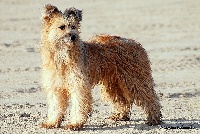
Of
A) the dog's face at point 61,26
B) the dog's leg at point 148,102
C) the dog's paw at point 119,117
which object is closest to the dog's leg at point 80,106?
the dog's face at point 61,26

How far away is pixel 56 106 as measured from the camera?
975cm

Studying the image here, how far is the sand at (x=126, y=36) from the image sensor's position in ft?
34.3


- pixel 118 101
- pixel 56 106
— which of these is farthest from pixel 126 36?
pixel 56 106

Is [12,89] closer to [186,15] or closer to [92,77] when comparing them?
[92,77]

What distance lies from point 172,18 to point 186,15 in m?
0.81

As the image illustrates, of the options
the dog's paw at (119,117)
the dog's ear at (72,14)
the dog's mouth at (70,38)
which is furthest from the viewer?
the dog's paw at (119,117)

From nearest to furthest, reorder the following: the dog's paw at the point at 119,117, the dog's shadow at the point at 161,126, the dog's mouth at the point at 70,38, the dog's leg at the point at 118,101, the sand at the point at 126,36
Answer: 1. the dog's mouth at the point at 70,38
2. the dog's shadow at the point at 161,126
3. the dog's leg at the point at 118,101
4. the sand at the point at 126,36
5. the dog's paw at the point at 119,117

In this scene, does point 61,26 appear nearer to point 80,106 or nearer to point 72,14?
point 72,14

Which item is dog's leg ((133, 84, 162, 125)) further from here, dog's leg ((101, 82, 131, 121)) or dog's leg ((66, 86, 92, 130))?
dog's leg ((66, 86, 92, 130))

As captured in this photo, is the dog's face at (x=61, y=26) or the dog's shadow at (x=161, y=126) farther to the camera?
the dog's shadow at (x=161, y=126)

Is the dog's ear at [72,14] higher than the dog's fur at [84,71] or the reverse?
higher

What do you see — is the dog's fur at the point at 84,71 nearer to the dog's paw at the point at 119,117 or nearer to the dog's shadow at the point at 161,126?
the dog's paw at the point at 119,117

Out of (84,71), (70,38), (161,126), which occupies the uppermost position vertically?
(70,38)

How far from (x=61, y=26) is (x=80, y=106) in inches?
43.9
